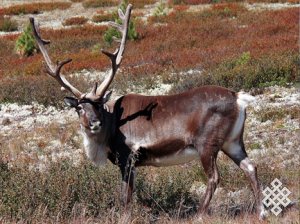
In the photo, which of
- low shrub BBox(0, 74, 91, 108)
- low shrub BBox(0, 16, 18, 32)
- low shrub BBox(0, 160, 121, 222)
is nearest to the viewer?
low shrub BBox(0, 160, 121, 222)

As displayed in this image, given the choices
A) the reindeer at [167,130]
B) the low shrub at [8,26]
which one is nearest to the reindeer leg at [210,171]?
the reindeer at [167,130]

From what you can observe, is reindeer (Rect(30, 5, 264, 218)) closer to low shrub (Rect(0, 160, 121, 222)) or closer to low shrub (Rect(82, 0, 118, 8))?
low shrub (Rect(0, 160, 121, 222))

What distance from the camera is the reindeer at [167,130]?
6660 mm

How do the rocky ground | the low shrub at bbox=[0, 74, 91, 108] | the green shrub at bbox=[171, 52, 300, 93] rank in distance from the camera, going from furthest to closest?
the low shrub at bbox=[0, 74, 91, 108], the green shrub at bbox=[171, 52, 300, 93], the rocky ground

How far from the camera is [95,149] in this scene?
23.3 feet

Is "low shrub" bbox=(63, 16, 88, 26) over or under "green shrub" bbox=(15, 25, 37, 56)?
under

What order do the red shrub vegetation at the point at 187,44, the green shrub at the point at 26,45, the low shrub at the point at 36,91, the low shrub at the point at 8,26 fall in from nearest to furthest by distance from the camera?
the low shrub at the point at 36,91
the red shrub vegetation at the point at 187,44
the green shrub at the point at 26,45
the low shrub at the point at 8,26

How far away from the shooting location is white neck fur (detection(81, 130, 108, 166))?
704 cm

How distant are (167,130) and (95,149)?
0.87 metres

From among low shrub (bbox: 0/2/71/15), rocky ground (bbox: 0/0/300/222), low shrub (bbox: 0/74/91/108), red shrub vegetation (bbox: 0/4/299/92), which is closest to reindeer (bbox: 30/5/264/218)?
rocky ground (bbox: 0/0/300/222)

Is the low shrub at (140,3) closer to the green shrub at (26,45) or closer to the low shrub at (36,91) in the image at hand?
the green shrub at (26,45)

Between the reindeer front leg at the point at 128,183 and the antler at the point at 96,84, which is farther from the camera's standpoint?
the antler at the point at 96,84

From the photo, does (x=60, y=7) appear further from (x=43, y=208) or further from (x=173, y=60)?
(x=43, y=208)

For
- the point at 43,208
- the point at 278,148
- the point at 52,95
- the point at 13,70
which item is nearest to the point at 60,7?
the point at 13,70
